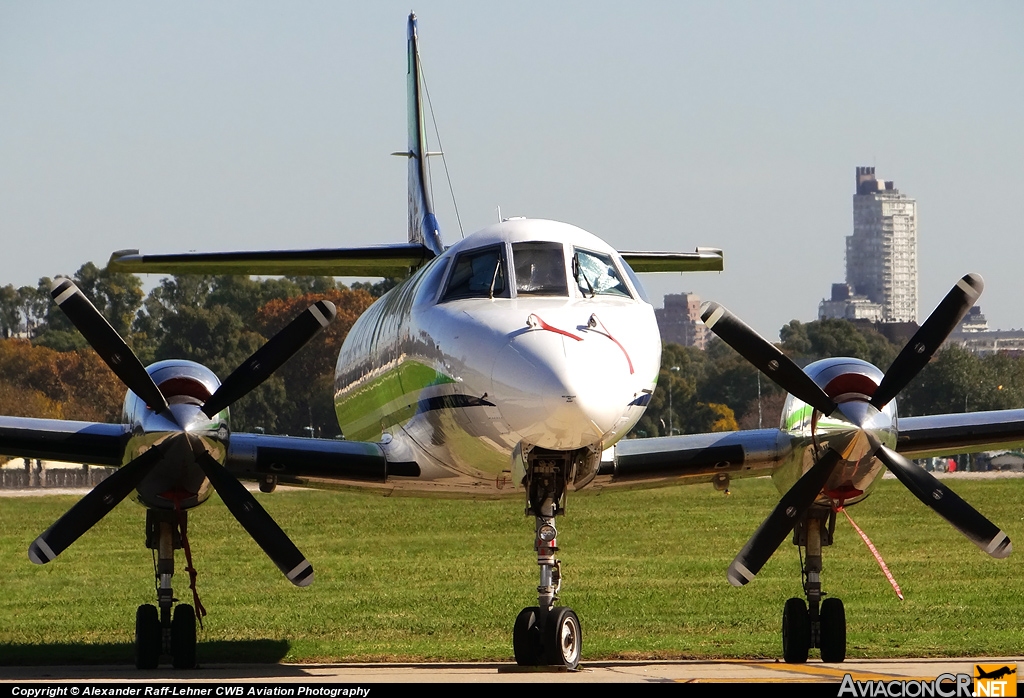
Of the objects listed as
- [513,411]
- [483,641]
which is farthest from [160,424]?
[483,641]

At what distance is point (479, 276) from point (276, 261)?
6.85m

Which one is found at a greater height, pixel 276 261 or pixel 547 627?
pixel 276 261

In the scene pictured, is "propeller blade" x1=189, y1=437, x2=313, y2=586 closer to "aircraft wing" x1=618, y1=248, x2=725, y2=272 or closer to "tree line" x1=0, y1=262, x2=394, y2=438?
"aircraft wing" x1=618, y1=248, x2=725, y2=272

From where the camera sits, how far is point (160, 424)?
45.0ft

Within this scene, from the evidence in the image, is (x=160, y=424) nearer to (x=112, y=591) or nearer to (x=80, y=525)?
(x=80, y=525)

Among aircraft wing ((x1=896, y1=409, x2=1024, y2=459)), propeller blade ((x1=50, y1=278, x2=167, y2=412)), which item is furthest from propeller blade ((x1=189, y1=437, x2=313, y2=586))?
aircraft wing ((x1=896, y1=409, x2=1024, y2=459))

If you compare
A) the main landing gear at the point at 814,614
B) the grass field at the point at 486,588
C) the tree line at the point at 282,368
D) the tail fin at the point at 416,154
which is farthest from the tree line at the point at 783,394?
the main landing gear at the point at 814,614

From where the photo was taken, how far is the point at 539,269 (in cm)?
1272

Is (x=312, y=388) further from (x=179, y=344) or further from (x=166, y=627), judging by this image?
(x=166, y=627)

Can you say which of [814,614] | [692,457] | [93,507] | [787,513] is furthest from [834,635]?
[93,507]

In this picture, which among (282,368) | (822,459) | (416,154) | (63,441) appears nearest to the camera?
(822,459)

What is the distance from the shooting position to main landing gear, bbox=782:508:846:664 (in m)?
15.0

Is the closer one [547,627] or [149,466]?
[547,627]

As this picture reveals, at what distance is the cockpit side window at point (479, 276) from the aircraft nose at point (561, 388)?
45.8 inches
